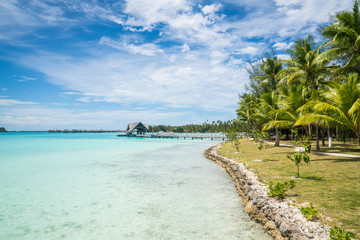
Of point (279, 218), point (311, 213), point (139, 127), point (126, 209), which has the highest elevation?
point (139, 127)

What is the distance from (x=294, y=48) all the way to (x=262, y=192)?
47.6 feet

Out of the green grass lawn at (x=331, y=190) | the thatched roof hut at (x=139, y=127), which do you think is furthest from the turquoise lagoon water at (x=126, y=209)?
the thatched roof hut at (x=139, y=127)

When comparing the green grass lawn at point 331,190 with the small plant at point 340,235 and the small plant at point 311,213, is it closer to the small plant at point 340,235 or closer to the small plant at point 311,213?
the small plant at point 311,213

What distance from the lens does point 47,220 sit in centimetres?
666

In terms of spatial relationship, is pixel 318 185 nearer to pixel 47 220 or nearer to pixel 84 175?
pixel 47 220

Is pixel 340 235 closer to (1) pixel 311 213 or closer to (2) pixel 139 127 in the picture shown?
(1) pixel 311 213

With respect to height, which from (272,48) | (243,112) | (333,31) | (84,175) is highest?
(272,48)

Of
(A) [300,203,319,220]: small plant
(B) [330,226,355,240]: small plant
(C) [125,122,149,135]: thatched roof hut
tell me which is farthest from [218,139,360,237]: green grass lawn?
(C) [125,122,149,135]: thatched roof hut

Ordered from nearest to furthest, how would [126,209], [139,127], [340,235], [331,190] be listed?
1. [340,235]
2. [331,190]
3. [126,209]
4. [139,127]

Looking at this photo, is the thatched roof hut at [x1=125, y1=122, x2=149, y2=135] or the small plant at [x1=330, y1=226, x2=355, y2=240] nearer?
the small plant at [x1=330, y1=226, x2=355, y2=240]

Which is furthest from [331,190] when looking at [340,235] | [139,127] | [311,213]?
[139,127]

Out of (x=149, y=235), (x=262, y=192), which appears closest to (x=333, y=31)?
(x=262, y=192)

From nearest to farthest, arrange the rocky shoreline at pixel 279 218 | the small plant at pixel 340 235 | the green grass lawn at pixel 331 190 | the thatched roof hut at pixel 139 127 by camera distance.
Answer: the small plant at pixel 340 235
the rocky shoreline at pixel 279 218
the green grass lawn at pixel 331 190
the thatched roof hut at pixel 139 127

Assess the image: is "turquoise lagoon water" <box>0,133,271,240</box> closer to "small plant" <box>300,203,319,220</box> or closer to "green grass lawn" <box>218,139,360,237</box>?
"small plant" <box>300,203,319,220</box>
